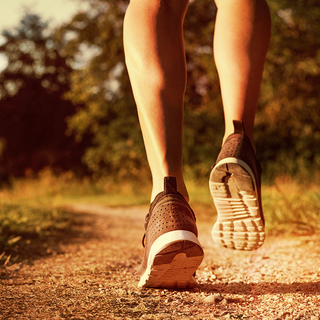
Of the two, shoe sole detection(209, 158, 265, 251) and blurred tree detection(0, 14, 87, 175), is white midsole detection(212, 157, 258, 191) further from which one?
blurred tree detection(0, 14, 87, 175)

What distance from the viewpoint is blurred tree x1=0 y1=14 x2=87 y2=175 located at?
16797 mm

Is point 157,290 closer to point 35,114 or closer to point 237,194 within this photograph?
point 237,194

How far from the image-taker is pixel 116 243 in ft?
7.90

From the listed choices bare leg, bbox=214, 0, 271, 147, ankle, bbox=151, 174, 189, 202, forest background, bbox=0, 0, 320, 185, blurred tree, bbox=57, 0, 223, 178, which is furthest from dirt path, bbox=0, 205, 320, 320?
blurred tree, bbox=57, 0, 223, 178

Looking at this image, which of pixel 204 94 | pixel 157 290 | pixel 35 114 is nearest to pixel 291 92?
pixel 204 94

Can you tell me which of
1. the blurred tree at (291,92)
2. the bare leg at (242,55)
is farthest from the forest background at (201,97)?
the bare leg at (242,55)

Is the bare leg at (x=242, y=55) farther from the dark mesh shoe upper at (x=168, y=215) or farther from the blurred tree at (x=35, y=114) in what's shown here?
the blurred tree at (x=35, y=114)

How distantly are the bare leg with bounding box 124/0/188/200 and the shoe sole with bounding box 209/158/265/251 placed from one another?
13 cm

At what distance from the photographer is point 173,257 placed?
106 cm

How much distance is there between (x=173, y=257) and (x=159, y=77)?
58 cm

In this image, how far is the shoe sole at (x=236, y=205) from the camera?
4.10 feet

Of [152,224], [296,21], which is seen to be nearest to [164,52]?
[152,224]

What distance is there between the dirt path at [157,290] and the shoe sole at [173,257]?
54mm

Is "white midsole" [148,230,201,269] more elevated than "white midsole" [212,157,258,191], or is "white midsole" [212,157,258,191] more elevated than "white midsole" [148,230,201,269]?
"white midsole" [212,157,258,191]
